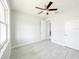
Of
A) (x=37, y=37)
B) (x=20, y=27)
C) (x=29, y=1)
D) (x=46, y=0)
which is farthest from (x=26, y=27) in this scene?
(x=46, y=0)

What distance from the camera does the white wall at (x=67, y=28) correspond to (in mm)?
3686

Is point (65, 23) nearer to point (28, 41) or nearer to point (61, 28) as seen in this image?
point (61, 28)

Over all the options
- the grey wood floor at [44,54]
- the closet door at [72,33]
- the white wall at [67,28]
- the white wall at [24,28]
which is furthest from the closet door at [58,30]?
the white wall at [24,28]

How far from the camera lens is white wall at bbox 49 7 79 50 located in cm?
369

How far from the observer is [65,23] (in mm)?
4297

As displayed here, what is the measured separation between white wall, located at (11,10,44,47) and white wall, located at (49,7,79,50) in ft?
5.51

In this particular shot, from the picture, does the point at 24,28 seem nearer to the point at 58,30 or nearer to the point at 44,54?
the point at 44,54

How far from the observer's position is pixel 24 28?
15.0 ft

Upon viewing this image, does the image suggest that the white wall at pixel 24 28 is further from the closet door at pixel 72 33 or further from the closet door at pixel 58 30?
the closet door at pixel 72 33

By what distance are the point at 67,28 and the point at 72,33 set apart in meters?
0.50

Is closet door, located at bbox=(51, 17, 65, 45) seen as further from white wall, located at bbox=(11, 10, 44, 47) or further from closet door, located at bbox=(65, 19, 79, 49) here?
white wall, located at bbox=(11, 10, 44, 47)

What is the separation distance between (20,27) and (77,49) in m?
4.27

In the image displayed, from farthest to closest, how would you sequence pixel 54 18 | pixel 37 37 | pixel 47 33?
pixel 47 33 → pixel 37 37 → pixel 54 18

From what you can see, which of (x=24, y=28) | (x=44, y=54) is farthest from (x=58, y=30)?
(x=24, y=28)
